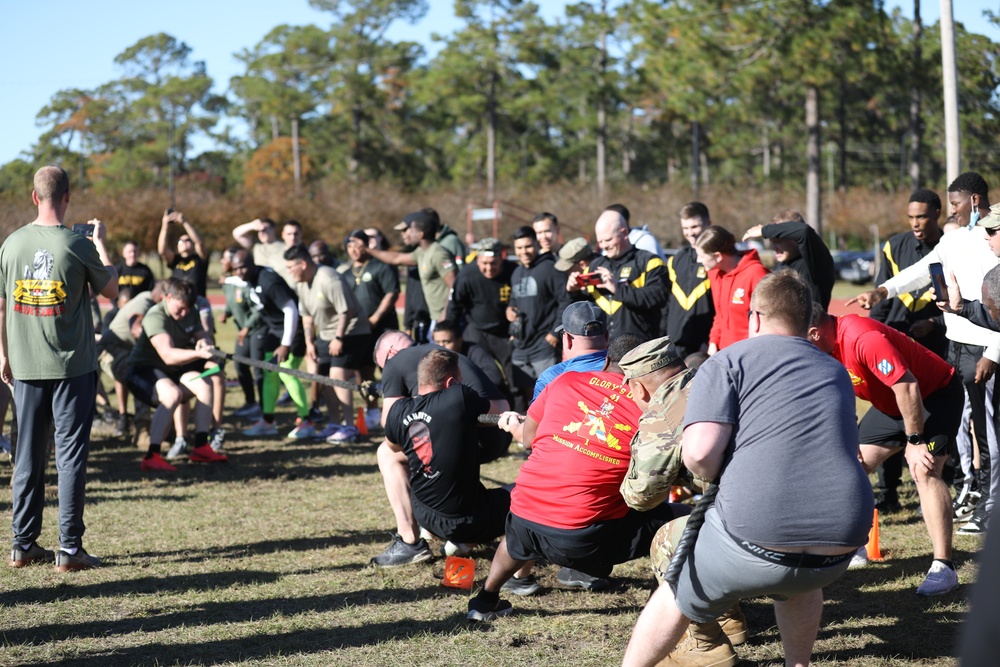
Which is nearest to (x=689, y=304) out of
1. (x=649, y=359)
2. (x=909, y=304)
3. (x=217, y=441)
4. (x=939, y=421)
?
(x=909, y=304)

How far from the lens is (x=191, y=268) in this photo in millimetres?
11695

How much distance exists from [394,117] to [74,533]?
56.9m

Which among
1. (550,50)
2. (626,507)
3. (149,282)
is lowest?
(626,507)

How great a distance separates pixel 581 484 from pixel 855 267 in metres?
36.1

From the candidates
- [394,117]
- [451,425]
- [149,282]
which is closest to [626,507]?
[451,425]

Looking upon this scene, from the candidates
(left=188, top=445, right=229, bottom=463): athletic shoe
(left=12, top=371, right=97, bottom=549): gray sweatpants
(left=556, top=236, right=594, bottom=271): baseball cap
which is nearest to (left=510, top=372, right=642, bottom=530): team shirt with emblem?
(left=12, top=371, right=97, bottom=549): gray sweatpants

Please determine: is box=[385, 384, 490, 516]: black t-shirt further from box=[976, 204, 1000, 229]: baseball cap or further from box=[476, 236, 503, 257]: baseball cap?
box=[476, 236, 503, 257]: baseball cap

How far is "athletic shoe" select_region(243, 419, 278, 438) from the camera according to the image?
34.4 feet

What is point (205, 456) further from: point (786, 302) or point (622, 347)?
point (786, 302)

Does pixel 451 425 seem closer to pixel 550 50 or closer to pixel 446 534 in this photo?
pixel 446 534

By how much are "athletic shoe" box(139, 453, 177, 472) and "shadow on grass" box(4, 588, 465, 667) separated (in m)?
3.63

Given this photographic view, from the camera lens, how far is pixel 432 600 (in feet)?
17.8

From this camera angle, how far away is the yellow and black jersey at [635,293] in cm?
810

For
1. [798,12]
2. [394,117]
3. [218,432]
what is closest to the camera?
[218,432]
